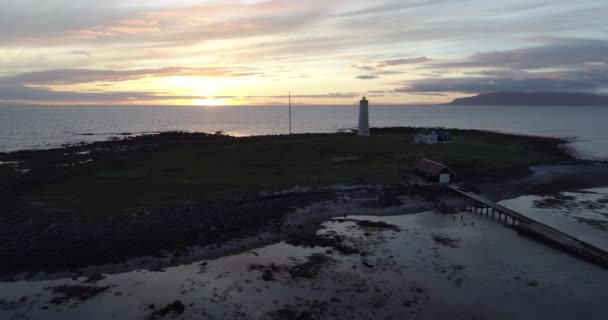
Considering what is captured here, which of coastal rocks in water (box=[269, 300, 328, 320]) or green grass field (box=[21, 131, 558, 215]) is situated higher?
green grass field (box=[21, 131, 558, 215])

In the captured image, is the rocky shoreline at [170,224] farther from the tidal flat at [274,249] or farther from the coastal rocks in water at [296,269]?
the coastal rocks in water at [296,269]

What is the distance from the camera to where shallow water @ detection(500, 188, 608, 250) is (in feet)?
87.4

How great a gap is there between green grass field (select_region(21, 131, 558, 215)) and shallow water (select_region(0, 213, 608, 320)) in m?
11.3

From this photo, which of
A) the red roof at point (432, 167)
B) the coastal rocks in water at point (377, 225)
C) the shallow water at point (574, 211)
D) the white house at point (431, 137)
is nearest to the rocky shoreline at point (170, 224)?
the shallow water at point (574, 211)

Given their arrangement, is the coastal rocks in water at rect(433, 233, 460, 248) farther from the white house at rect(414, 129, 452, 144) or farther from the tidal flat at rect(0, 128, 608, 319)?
the white house at rect(414, 129, 452, 144)

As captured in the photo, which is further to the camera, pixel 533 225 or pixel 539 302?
pixel 533 225

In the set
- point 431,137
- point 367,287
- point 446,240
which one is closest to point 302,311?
point 367,287

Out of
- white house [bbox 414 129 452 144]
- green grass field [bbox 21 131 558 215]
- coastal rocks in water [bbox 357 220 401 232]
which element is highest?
white house [bbox 414 129 452 144]

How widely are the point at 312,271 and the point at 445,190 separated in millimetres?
19634

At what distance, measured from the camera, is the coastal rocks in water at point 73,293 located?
714 inches

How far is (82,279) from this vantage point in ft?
65.5

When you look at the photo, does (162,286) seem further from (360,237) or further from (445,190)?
(445,190)

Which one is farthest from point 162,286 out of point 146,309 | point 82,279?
point 82,279

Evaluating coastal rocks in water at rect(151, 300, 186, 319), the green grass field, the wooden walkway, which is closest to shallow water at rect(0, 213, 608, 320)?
coastal rocks in water at rect(151, 300, 186, 319)
